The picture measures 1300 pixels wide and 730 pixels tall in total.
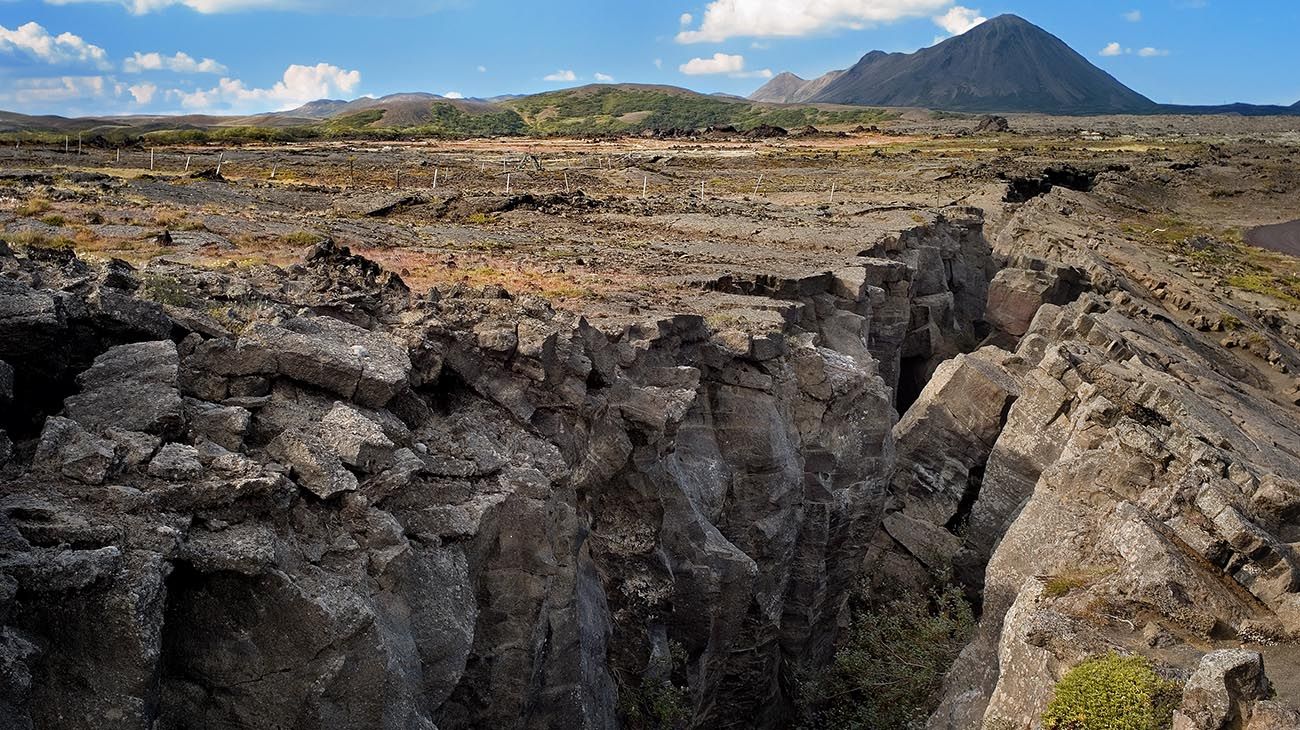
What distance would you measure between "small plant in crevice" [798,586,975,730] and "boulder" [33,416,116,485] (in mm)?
13297

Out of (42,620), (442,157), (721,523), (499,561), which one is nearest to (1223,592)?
(721,523)

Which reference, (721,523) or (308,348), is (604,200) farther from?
(308,348)

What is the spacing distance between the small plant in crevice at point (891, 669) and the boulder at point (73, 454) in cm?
1330

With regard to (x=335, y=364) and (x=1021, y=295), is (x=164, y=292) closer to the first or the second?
(x=335, y=364)

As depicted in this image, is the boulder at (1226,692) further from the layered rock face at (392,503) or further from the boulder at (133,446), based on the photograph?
the boulder at (133,446)

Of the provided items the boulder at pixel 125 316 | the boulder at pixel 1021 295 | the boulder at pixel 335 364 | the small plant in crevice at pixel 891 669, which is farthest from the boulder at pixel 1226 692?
the boulder at pixel 1021 295

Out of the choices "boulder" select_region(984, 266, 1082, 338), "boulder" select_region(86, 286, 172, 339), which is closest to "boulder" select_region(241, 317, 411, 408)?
"boulder" select_region(86, 286, 172, 339)

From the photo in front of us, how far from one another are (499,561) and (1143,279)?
1552 inches

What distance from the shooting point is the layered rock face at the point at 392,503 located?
24.7 feet

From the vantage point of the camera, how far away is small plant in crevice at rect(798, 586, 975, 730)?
1761 centimetres

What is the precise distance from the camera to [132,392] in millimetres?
9117

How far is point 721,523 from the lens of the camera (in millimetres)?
16500

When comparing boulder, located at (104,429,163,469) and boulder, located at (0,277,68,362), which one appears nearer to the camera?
boulder, located at (104,429,163,469)

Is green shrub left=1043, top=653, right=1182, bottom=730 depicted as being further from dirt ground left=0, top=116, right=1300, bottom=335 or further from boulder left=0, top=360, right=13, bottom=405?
boulder left=0, top=360, right=13, bottom=405
